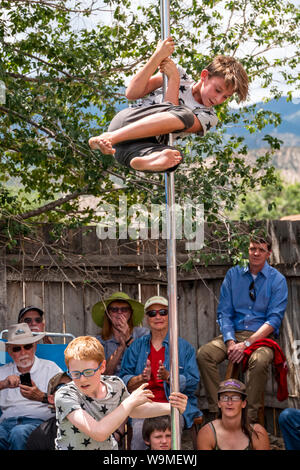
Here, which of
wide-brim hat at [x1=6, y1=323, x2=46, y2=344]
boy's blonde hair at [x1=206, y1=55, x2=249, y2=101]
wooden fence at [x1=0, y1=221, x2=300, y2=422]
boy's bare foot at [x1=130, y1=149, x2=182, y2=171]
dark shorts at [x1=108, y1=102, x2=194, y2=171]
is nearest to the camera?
boy's bare foot at [x1=130, y1=149, x2=182, y2=171]

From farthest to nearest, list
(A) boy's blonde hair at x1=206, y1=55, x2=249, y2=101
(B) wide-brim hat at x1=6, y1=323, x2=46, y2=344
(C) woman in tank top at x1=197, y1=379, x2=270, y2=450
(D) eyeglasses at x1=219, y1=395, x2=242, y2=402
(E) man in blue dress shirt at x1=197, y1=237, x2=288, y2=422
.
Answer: (E) man in blue dress shirt at x1=197, y1=237, x2=288, y2=422
(B) wide-brim hat at x1=6, y1=323, x2=46, y2=344
(D) eyeglasses at x1=219, y1=395, x2=242, y2=402
(C) woman in tank top at x1=197, y1=379, x2=270, y2=450
(A) boy's blonde hair at x1=206, y1=55, x2=249, y2=101

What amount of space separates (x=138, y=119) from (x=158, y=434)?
81.5 inches

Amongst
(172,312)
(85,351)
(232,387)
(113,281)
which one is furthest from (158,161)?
(113,281)

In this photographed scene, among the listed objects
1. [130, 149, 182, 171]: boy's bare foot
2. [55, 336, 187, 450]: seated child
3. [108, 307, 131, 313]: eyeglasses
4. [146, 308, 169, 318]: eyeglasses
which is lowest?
[55, 336, 187, 450]: seated child

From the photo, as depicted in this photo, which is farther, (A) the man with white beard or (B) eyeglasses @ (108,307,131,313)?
Result: (B) eyeglasses @ (108,307,131,313)

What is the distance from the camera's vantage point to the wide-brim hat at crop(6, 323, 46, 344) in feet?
14.7

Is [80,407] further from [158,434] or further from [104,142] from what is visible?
[158,434]

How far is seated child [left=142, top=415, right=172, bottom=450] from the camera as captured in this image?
4203mm

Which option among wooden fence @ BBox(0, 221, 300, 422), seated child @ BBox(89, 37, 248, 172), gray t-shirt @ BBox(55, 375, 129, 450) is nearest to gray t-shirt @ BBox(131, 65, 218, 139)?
seated child @ BBox(89, 37, 248, 172)

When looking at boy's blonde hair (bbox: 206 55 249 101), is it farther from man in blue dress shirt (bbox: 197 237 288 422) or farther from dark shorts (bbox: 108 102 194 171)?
man in blue dress shirt (bbox: 197 237 288 422)

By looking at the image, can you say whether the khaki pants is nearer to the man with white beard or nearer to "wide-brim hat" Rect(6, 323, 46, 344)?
the man with white beard

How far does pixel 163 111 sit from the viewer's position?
9.91 ft

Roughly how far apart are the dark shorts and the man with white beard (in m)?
1.81

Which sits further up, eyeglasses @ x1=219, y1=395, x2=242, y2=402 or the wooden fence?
the wooden fence
